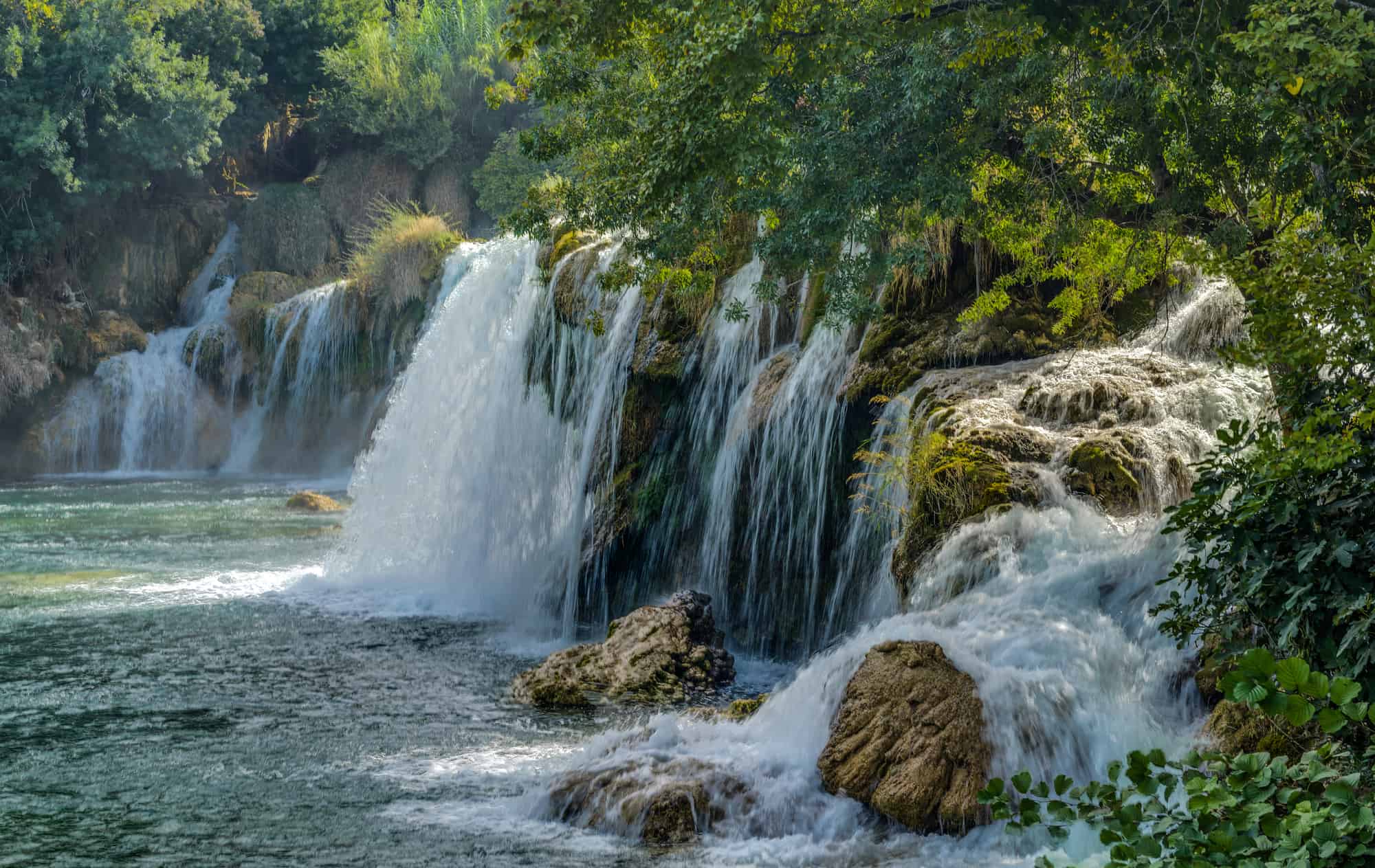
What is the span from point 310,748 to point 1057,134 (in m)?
7.07

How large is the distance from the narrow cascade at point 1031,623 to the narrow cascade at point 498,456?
544cm

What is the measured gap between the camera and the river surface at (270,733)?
7242 mm

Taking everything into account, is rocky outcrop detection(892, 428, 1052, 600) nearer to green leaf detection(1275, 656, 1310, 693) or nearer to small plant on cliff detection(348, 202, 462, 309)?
green leaf detection(1275, 656, 1310, 693)

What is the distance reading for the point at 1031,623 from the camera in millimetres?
8133

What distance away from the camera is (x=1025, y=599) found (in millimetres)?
8445

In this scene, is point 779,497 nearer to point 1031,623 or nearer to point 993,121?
point 993,121

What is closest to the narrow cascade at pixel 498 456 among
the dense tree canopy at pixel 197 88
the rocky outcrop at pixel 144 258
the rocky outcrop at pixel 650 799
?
the rocky outcrop at pixel 650 799

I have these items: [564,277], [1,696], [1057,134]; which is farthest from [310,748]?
[564,277]

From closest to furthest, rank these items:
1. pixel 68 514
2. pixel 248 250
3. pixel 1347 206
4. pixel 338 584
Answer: pixel 1347 206
pixel 338 584
pixel 68 514
pixel 248 250

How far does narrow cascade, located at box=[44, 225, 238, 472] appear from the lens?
34469 millimetres

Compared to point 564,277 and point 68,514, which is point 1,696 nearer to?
point 564,277

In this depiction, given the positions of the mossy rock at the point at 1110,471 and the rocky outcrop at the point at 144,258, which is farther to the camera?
the rocky outcrop at the point at 144,258

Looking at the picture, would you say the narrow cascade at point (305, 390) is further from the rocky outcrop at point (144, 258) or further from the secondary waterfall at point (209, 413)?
the rocky outcrop at point (144, 258)

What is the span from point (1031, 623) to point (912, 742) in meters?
1.28
